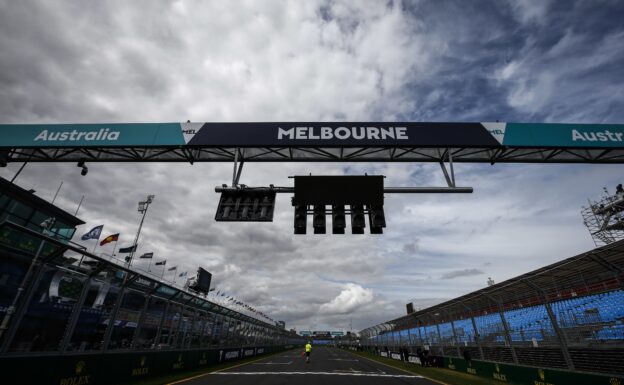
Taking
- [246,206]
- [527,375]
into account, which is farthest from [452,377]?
[246,206]

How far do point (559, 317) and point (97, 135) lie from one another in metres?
15.3

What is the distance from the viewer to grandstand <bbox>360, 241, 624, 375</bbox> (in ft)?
27.0

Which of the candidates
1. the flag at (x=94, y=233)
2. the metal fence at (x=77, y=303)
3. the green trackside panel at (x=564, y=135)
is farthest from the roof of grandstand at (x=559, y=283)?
the flag at (x=94, y=233)

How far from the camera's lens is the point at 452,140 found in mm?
8625

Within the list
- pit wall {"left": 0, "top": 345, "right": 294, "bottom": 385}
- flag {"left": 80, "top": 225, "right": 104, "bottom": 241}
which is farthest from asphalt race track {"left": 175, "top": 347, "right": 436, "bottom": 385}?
flag {"left": 80, "top": 225, "right": 104, "bottom": 241}

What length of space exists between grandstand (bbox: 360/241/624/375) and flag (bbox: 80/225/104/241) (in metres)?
21.8

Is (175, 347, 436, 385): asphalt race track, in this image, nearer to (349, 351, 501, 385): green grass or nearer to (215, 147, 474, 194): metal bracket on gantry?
(349, 351, 501, 385): green grass

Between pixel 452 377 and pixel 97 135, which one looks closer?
pixel 97 135

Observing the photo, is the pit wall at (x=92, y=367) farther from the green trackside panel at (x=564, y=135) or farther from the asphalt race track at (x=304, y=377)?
the green trackside panel at (x=564, y=135)

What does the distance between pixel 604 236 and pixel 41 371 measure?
159 feet

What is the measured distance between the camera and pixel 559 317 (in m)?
9.82

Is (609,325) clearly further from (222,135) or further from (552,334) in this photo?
(222,135)

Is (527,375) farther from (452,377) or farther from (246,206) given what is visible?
(246,206)

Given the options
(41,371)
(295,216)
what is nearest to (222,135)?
(295,216)
